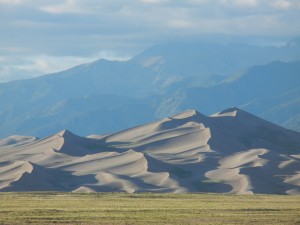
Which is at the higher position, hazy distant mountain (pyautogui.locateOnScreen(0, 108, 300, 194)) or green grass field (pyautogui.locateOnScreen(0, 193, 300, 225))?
hazy distant mountain (pyautogui.locateOnScreen(0, 108, 300, 194))

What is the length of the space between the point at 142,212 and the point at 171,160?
9153cm

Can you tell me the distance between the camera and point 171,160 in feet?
490

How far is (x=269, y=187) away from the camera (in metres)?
124

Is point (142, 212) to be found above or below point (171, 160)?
below

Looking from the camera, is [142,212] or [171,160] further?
[171,160]

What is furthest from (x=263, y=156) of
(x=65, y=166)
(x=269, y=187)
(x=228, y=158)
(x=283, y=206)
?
(x=283, y=206)

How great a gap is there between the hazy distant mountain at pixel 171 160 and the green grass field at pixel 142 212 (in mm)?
45693

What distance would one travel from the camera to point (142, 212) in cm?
5806

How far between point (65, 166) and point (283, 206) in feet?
265

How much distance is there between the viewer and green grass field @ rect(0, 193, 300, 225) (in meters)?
52.2

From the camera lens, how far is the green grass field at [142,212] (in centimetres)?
5222

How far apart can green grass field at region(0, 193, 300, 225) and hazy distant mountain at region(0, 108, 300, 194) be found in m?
45.7

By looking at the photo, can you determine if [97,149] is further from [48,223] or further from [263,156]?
[48,223]

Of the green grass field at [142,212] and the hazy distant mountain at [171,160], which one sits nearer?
the green grass field at [142,212]
